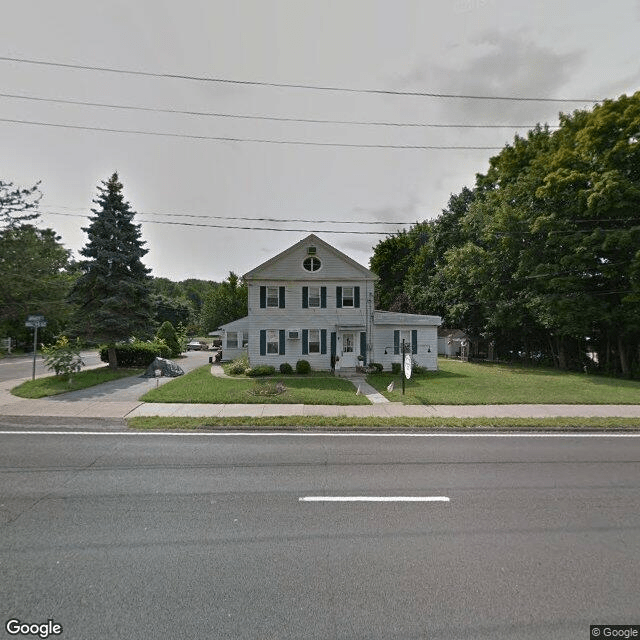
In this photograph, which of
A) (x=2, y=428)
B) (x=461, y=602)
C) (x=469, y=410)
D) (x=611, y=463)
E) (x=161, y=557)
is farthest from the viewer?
(x=469, y=410)

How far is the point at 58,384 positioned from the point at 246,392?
8727mm

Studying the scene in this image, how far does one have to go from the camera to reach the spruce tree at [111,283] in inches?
852

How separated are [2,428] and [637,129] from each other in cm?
3117

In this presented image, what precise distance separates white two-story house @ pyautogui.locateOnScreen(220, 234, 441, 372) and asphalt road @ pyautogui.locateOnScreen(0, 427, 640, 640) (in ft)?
47.9

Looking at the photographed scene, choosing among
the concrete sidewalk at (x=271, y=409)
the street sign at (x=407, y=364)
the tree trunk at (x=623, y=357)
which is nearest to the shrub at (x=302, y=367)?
the street sign at (x=407, y=364)

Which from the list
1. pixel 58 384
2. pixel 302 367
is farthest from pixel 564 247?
pixel 58 384

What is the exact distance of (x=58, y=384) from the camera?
15867 millimetres

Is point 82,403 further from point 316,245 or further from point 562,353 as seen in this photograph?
point 562,353

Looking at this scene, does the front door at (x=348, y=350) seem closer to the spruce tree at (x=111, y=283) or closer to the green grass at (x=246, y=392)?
the green grass at (x=246, y=392)

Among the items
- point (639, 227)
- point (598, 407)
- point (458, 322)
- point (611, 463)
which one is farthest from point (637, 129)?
point (611, 463)

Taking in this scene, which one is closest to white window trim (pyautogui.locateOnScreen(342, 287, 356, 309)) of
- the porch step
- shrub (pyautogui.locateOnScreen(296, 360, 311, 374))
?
the porch step

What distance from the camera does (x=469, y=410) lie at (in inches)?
466

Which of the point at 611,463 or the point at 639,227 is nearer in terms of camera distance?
the point at 611,463

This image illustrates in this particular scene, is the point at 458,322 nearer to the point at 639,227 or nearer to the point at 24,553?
the point at 639,227
